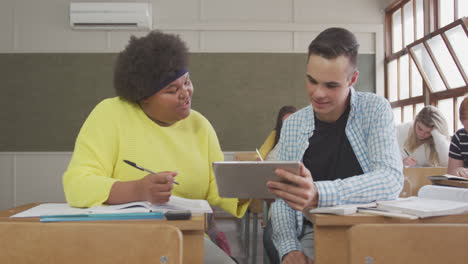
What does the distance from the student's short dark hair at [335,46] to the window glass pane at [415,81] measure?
3950 millimetres

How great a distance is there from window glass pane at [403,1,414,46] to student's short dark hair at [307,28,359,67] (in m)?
4.23

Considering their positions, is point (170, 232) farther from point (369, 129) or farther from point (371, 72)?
point (371, 72)

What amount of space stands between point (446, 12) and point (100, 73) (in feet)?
14.1

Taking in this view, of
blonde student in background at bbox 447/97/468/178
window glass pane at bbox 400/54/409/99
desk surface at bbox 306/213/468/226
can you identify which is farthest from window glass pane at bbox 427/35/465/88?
desk surface at bbox 306/213/468/226

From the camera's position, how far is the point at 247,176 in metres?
1.24

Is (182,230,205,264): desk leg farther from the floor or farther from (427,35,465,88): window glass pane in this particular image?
(427,35,465,88): window glass pane

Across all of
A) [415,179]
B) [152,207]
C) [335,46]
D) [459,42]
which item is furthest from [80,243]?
[459,42]

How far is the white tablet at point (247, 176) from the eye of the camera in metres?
1.19

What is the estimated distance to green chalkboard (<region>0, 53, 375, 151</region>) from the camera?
616 centimetres

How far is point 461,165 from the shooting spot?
11.6 ft

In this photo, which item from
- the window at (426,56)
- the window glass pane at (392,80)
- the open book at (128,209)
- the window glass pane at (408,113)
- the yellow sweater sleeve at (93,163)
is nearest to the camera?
the open book at (128,209)

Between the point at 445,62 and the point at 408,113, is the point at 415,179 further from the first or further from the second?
the point at 408,113

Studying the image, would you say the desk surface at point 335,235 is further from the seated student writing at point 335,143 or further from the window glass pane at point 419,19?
the window glass pane at point 419,19

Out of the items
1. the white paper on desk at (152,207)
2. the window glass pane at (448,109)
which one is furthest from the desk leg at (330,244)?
the window glass pane at (448,109)
